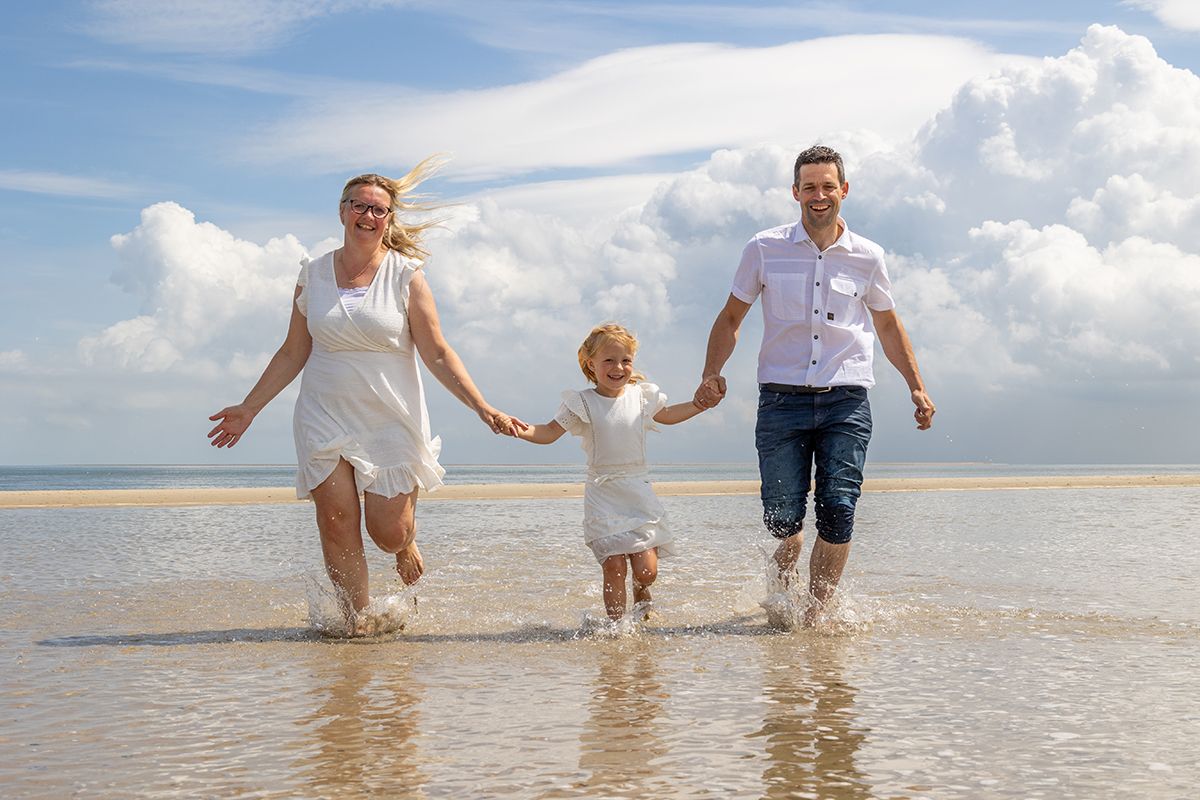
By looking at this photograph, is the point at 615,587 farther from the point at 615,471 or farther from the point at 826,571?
the point at 826,571

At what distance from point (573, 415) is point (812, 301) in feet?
4.60

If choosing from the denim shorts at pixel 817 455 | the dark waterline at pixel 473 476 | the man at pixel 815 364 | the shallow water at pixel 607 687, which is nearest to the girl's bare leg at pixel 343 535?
the shallow water at pixel 607 687

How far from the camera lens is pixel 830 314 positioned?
246 inches

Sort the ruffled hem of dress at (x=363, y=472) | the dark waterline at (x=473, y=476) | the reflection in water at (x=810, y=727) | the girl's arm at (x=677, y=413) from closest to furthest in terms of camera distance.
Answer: the reflection in water at (x=810, y=727)
the ruffled hem of dress at (x=363, y=472)
the girl's arm at (x=677, y=413)
the dark waterline at (x=473, y=476)

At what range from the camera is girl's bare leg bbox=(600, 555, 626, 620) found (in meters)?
6.16

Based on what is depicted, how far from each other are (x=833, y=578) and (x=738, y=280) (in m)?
1.65

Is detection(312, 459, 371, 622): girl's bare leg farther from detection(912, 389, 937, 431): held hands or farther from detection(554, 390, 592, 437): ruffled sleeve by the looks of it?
detection(912, 389, 937, 431): held hands

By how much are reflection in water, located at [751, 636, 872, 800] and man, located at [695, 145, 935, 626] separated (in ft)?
3.03

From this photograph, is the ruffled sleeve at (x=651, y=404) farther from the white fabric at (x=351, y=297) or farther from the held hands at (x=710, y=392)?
the white fabric at (x=351, y=297)

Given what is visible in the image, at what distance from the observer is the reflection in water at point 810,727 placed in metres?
3.23

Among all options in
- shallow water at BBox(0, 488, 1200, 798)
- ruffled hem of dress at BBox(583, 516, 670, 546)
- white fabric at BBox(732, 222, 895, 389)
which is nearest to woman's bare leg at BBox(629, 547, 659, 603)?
ruffled hem of dress at BBox(583, 516, 670, 546)

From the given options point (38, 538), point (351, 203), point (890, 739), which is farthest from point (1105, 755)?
point (38, 538)

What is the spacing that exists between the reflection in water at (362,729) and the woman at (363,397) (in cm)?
87

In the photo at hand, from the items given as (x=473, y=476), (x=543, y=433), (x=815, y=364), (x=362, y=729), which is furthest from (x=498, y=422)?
(x=473, y=476)
